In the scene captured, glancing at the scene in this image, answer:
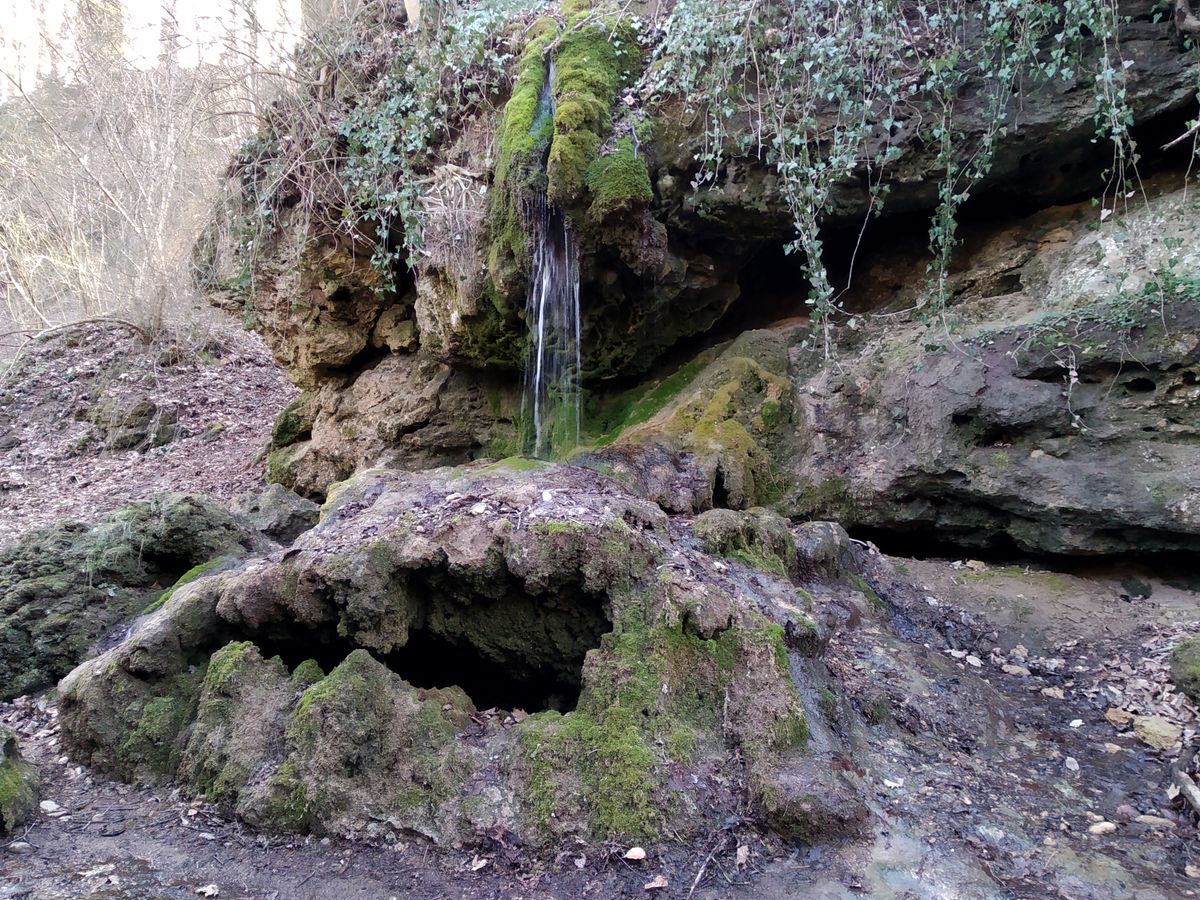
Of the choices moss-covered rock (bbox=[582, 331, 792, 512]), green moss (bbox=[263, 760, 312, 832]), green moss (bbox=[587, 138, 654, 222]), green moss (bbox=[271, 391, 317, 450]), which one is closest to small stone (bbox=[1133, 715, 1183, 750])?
moss-covered rock (bbox=[582, 331, 792, 512])

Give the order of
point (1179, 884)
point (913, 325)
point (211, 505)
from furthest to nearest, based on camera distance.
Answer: point (913, 325) < point (211, 505) < point (1179, 884)

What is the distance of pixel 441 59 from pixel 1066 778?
764cm

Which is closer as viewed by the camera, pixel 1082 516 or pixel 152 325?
pixel 1082 516

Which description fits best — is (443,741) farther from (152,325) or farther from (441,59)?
(152,325)

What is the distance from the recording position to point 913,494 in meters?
6.03

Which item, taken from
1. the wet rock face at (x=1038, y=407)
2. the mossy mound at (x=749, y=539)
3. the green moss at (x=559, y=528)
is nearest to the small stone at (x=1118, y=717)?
the wet rock face at (x=1038, y=407)

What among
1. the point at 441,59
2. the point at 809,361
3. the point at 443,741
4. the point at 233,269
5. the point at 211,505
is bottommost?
the point at 443,741

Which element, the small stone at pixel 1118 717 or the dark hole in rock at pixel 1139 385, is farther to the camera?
the dark hole in rock at pixel 1139 385

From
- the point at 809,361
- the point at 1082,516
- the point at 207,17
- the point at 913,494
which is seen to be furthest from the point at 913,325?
the point at 207,17

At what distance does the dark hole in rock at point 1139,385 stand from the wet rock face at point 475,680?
9.95ft

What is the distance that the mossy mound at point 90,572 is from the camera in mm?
4801

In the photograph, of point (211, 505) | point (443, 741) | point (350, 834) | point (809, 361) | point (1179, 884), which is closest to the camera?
point (1179, 884)

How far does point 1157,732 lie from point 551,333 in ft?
16.8

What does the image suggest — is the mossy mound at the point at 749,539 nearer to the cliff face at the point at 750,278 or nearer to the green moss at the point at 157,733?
the cliff face at the point at 750,278
